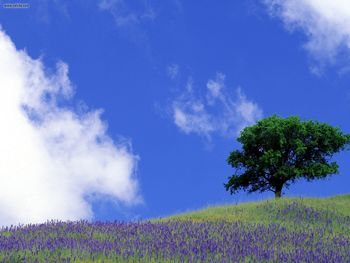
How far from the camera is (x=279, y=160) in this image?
3866 cm

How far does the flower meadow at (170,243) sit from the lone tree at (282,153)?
19.6 m

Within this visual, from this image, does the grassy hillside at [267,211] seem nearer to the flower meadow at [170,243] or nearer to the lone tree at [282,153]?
the flower meadow at [170,243]

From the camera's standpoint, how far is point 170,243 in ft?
44.2

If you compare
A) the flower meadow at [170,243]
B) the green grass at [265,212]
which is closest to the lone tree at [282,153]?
the green grass at [265,212]

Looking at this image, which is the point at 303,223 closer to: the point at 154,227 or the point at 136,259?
the point at 154,227

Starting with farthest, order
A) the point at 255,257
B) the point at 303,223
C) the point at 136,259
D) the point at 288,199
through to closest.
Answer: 1. the point at 288,199
2. the point at 303,223
3. the point at 255,257
4. the point at 136,259

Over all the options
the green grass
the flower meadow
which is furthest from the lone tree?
the flower meadow

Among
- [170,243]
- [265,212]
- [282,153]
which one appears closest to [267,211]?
[265,212]

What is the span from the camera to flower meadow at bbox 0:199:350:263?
11.8 meters

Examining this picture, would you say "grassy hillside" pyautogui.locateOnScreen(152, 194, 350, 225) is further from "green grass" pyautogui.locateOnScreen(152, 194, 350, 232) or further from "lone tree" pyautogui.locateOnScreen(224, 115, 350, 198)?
"lone tree" pyautogui.locateOnScreen(224, 115, 350, 198)

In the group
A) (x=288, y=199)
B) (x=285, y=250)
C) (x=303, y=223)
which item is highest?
(x=288, y=199)

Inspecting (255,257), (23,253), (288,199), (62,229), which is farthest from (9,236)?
(288,199)

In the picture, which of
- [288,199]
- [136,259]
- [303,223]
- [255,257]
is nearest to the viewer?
[136,259]

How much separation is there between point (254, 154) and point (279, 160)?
1.73 meters
